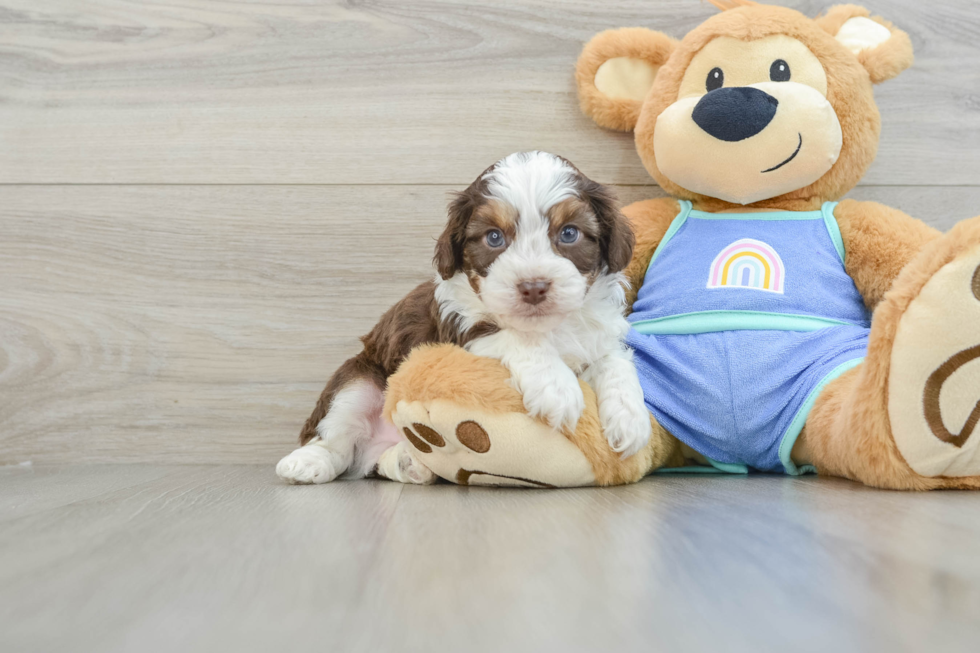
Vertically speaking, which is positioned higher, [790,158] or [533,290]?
[790,158]

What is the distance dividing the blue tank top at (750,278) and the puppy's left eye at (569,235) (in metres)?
0.31

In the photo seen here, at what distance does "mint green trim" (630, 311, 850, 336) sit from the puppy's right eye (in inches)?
16.0

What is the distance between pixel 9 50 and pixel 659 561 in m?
2.03

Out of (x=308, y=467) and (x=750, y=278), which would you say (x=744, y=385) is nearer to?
(x=750, y=278)

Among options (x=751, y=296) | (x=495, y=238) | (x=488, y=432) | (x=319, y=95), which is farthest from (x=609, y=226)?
(x=319, y=95)

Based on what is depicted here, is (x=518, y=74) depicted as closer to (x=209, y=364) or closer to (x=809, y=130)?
(x=809, y=130)

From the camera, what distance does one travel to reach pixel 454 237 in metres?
1.29

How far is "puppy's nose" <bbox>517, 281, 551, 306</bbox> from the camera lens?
3.75 ft

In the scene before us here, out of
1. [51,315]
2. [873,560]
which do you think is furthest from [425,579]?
[51,315]

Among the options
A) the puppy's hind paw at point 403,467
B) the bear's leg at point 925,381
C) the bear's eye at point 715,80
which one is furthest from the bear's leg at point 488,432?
the bear's eye at point 715,80

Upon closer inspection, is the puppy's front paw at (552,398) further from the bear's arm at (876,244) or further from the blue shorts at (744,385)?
the bear's arm at (876,244)

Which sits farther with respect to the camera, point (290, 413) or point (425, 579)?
point (290, 413)

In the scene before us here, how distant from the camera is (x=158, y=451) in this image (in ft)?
6.02

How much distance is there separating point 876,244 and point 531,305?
76cm
